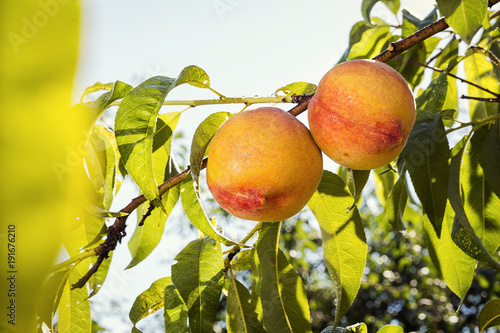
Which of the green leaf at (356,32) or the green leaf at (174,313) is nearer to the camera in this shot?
the green leaf at (174,313)

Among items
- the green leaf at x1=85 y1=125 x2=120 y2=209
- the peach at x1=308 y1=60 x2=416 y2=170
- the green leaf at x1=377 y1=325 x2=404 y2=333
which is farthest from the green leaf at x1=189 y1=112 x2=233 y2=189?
the green leaf at x1=377 y1=325 x2=404 y2=333

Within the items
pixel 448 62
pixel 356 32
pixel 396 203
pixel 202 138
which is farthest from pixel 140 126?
pixel 448 62

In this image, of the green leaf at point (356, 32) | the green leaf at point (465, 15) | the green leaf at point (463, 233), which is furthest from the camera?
the green leaf at point (356, 32)

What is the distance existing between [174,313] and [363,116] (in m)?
0.90

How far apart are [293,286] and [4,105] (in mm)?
1359

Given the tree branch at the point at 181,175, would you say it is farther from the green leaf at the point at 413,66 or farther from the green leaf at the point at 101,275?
the green leaf at the point at 413,66

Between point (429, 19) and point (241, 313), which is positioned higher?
point (429, 19)

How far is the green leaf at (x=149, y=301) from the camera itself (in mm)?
1618

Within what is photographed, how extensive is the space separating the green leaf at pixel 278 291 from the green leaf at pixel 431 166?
0.45m

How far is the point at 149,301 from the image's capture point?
5.50ft

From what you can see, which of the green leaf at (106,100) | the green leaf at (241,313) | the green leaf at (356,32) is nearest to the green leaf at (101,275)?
the green leaf at (241,313)

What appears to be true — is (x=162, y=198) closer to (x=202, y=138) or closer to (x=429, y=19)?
(x=202, y=138)

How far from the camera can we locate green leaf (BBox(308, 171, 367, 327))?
1.32m

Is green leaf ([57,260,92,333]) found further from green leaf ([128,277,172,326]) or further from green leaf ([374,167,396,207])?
green leaf ([374,167,396,207])
